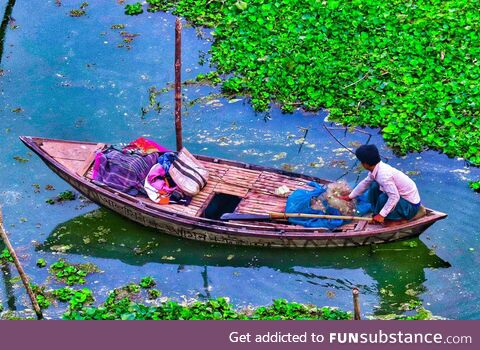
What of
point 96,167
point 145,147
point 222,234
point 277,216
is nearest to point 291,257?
point 277,216

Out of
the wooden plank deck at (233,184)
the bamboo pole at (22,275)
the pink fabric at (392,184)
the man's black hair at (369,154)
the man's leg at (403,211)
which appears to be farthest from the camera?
the wooden plank deck at (233,184)

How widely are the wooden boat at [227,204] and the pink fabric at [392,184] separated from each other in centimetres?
41

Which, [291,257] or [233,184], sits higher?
[233,184]

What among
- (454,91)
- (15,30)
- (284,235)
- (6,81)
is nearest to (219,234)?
(284,235)

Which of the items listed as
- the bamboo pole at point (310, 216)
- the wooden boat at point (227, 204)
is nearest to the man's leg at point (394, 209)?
the wooden boat at point (227, 204)

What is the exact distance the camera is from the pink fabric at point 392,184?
11.0 m

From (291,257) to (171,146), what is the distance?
12.0 ft

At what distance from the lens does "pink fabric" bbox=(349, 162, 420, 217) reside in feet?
36.0

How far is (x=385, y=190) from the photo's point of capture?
36.7 ft

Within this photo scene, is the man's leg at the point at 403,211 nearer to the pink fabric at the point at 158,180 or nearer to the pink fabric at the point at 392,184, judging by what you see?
the pink fabric at the point at 392,184

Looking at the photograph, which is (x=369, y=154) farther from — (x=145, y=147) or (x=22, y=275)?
(x=22, y=275)

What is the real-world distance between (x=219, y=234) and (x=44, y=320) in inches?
116

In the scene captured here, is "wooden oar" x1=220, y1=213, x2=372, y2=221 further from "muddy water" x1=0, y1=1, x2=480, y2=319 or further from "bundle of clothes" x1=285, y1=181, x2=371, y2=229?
"muddy water" x1=0, y1=1, x2=480, y2=319

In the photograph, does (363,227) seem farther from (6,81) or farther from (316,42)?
(6,81)
